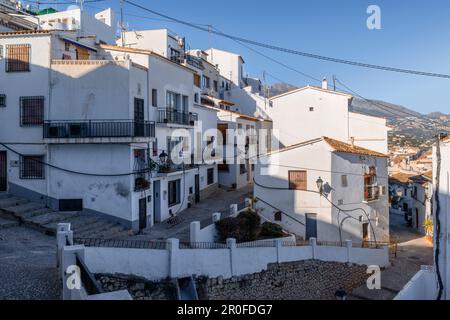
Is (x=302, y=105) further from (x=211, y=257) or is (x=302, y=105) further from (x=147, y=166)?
(x=211, y=257)

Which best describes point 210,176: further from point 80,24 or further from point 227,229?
point 80,24

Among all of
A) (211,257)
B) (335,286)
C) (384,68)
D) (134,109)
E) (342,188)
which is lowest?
(335,286)

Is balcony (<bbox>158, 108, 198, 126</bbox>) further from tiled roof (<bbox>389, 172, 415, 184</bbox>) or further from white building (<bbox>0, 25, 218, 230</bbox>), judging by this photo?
tiled roof (<bbox>389, 172, 415, 184</bbox>)

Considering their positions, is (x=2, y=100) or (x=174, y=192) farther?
(x=174, y=192)

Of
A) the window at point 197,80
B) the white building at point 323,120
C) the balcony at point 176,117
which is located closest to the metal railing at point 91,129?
the balcony at point 176,117

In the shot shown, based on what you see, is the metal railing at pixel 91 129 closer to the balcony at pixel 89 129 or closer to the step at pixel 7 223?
the balcony at pixel 89 129

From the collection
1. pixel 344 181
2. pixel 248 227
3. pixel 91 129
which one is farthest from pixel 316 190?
pixel 91 129

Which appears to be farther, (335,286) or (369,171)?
(369,171)

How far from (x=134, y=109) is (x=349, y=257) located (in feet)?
41.3

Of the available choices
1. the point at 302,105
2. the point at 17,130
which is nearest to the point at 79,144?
the point at 17,130

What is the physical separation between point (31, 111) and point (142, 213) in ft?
23.8

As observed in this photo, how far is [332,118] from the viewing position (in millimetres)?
30594

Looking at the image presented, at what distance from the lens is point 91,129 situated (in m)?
18.6

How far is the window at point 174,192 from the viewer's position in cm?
2313
